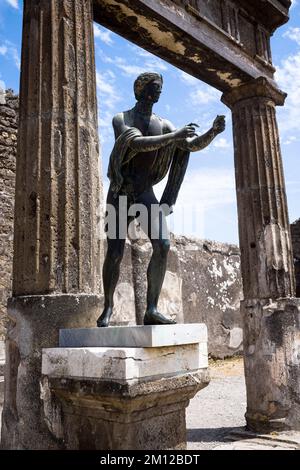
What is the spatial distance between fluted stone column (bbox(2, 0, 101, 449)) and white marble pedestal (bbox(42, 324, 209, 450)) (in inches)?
5.9

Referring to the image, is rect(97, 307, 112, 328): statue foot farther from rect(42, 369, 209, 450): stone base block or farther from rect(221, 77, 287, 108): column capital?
rect(221, 77, 287, 108): column capital

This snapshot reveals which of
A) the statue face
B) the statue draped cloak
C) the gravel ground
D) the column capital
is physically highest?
the column capital

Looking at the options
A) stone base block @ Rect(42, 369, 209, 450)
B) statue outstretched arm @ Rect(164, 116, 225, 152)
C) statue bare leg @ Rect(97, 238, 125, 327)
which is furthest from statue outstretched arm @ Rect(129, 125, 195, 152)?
stone base block @ Rect(42, 369, 209, 450)

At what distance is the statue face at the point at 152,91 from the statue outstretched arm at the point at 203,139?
0.38 m

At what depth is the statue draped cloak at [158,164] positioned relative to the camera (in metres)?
2.87

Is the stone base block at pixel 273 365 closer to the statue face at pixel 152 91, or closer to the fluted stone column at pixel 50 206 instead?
the fluted stone column at pixel 50 206

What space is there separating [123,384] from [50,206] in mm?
1229

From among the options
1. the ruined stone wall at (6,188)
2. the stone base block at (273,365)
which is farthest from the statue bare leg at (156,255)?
the ruined stone wall at (6,188)

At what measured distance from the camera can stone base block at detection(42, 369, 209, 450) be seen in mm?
2320

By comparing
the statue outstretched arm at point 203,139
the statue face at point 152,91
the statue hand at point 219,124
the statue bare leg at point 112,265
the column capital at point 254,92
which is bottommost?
the statue bare leg at point 112,265

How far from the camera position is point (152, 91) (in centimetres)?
301

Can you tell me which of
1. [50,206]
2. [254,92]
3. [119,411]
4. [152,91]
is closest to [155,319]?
[119,411]

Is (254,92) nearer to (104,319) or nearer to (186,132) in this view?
(186,132)

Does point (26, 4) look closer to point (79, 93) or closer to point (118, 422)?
point (79, 93)
